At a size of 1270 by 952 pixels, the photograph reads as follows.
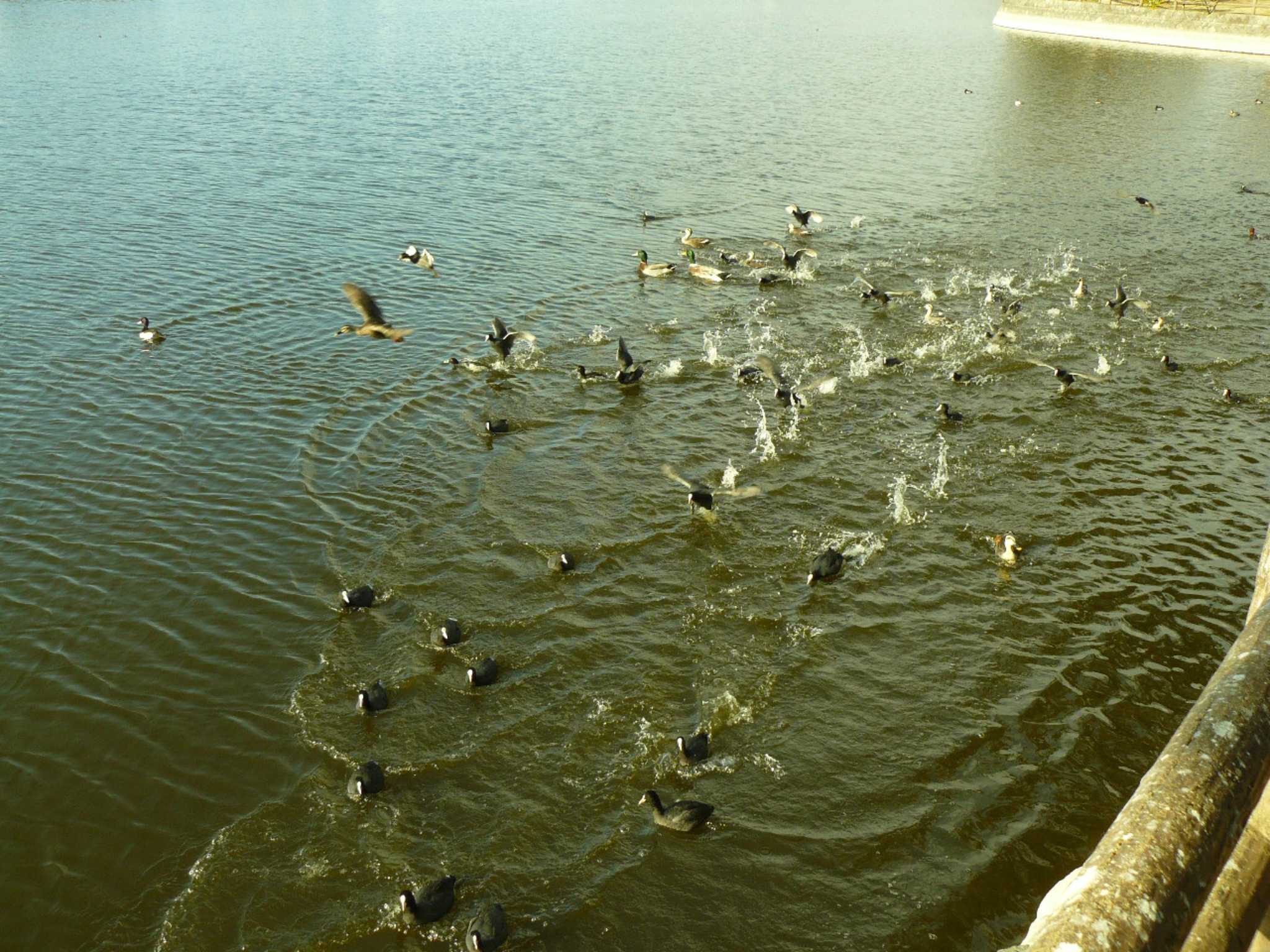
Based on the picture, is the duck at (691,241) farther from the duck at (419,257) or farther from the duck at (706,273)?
the duck at (419,257)

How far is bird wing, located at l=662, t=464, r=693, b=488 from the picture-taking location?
46.7 feet

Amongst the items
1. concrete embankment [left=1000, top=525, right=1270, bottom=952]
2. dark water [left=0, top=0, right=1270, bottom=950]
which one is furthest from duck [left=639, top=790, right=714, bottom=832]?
concrete embankment [left=1000, top=525, right=1270, bottom=952]

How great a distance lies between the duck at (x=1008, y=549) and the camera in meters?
12.4

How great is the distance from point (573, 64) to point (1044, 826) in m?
51.0

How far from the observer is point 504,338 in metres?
18.3

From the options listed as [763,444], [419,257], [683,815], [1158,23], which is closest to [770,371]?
[763,444]

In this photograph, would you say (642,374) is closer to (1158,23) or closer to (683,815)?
(683,815)

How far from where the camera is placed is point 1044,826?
8719mm

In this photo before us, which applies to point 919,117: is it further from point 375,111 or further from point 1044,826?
point 1044,826

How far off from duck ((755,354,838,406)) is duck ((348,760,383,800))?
9.49 m

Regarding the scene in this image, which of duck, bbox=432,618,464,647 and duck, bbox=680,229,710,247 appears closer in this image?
duck, bbox=432,618,464,647

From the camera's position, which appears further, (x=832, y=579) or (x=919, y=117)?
(x=919, y=117)

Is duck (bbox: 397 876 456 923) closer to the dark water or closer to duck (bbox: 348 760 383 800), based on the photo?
the dark water

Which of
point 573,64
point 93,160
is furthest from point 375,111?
point 573,64
